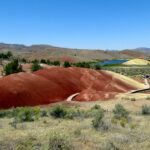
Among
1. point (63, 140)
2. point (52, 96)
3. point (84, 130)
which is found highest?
point (63, 140)

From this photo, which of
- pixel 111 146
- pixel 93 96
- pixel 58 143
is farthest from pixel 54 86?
pixel 58 143

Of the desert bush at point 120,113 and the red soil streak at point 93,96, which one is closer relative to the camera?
the desert bush at point 120,113

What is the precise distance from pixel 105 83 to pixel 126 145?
1249 inches

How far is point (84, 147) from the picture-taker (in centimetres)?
779

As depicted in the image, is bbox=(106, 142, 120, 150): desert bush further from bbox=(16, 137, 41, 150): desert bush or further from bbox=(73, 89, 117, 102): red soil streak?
bbox=(73, 89, 117, 102): red soil streak

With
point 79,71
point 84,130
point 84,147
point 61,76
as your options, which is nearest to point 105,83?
point 79,71

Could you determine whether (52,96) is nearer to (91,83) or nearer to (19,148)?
(91,83)

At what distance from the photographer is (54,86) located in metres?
31.8

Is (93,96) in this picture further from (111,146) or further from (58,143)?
(58,143)

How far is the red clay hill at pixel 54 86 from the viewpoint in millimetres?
26009

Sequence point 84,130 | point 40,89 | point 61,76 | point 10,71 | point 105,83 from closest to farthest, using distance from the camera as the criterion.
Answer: point 84,130
point 40,89
point 61,76
point 105,83
point 10,71

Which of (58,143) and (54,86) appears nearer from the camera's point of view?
(58,143)

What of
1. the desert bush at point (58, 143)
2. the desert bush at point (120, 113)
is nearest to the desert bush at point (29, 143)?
the desert bush at point (58, 143)

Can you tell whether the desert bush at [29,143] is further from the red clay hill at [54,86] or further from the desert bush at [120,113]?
the red clay hill at [54,86]
